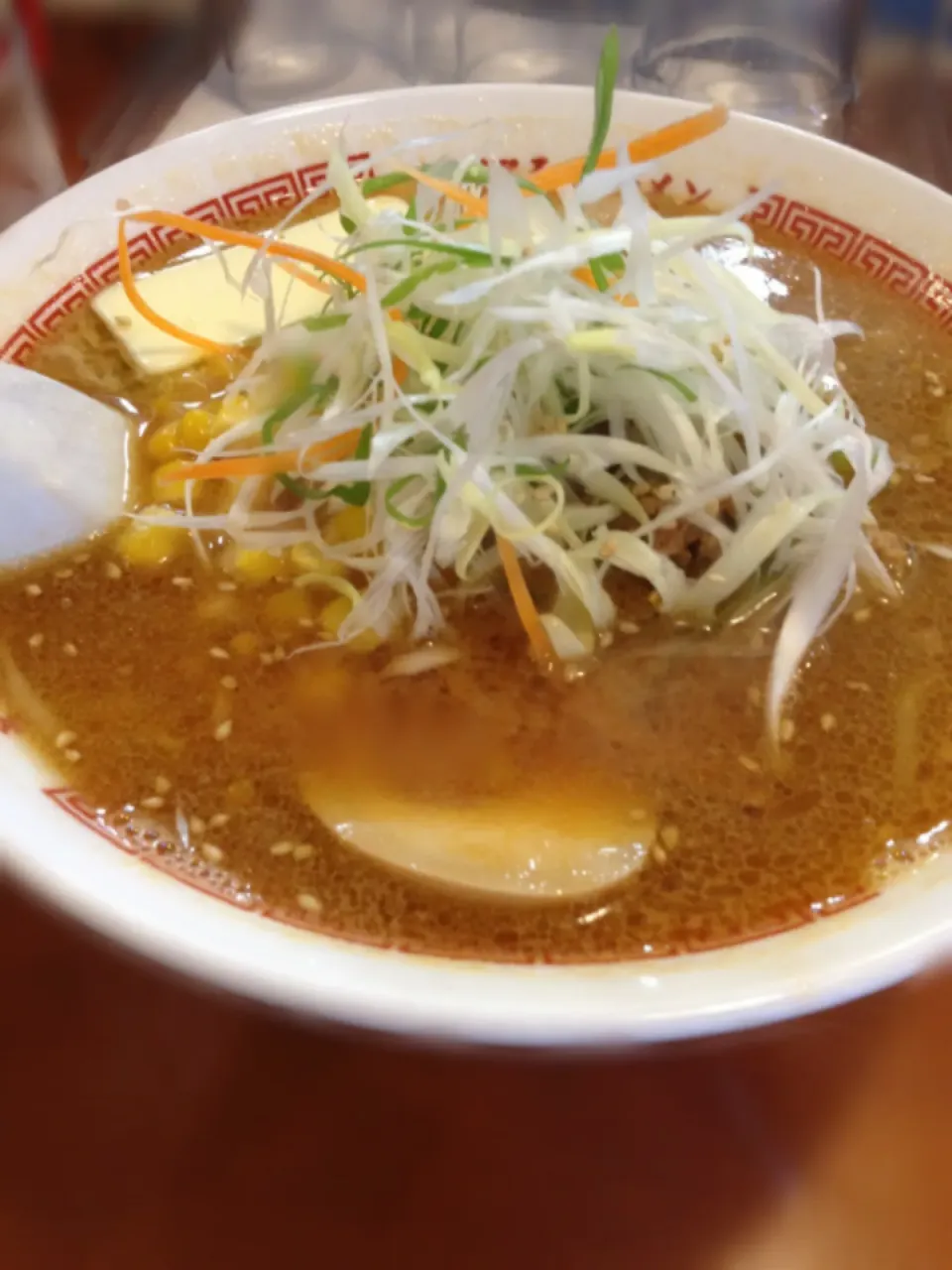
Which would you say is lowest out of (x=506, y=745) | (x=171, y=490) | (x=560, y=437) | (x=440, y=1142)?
(x=440, y=1142)

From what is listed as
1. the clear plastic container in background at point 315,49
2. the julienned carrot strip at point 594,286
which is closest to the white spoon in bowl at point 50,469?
the julienned carrot strip at point 594,286

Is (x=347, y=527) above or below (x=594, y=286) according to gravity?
below

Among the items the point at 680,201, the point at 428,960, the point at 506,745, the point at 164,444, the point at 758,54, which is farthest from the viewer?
the point at 758,54

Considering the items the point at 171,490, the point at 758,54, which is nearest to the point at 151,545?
the point at 171,490

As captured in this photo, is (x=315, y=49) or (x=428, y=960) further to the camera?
(x=315, y=49)

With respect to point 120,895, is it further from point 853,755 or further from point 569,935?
point 853,755

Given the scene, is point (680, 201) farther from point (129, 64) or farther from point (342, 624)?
point (129, 64)
